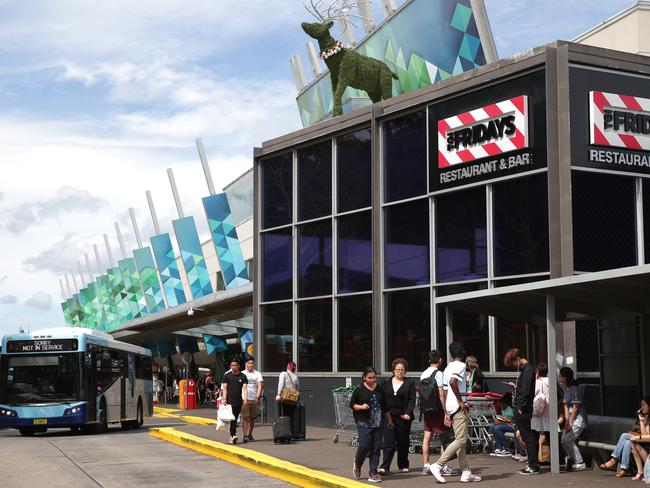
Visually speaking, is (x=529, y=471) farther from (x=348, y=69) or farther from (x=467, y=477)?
(x=348, y=69)

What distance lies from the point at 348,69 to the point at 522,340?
402 inches

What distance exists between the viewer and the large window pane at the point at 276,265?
29375 mm

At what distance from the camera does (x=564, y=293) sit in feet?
50.4

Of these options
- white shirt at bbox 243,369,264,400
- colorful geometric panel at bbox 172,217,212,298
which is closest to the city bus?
white shirt at bbox 243,369,264,400

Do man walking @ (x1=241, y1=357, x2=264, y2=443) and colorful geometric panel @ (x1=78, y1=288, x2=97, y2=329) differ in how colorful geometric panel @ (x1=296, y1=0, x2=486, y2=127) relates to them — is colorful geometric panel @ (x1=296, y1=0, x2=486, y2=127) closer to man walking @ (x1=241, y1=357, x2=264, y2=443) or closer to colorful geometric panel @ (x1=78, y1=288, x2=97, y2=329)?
man walking @ (x1=241, y1=357, x2=264, y2=443)

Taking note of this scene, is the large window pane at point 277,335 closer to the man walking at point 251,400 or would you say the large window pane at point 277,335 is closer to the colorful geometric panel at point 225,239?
the man walking at point 251,400

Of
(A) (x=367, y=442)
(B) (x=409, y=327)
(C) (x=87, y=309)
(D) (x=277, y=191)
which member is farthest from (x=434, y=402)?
(C) (x=87, y=309)

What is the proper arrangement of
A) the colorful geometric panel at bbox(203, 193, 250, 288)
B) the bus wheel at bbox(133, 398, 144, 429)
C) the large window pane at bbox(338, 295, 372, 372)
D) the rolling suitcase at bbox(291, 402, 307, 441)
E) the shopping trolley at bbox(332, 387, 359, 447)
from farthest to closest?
1. the colorful geometric panel at bbox(203, 193, 250, 288)
2. the bus wheel at bbox(133, 398, 144, 429)
3. the large window pane at bbox(338, 295, 372, 372)
4. the rolling suitcase at bbox(291, 402, 307, 441)
5. the shopping trolley at bbox(332, 387, 359, 447)

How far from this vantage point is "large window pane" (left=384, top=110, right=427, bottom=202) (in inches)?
962

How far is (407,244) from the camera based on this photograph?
81.1 ft

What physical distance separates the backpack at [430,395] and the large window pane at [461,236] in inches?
264

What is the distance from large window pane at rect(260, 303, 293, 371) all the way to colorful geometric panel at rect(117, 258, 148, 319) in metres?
56.2

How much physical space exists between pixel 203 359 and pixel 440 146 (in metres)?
79.4

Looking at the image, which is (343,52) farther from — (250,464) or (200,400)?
(200,400)
